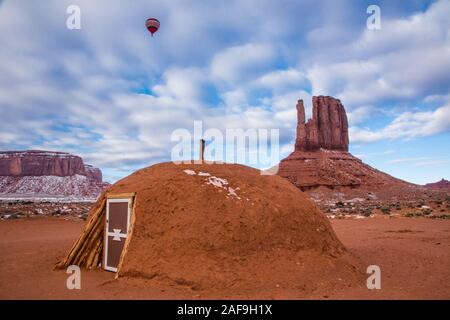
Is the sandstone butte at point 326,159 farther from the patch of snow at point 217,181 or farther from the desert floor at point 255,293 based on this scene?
the patch of snow at point 217,181

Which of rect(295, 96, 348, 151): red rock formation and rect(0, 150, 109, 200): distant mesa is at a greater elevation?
rect(295, 96, 348, 151): red rock formation

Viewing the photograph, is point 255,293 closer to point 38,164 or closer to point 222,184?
point 222,184

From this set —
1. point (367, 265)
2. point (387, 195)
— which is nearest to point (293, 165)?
point (387, 195)

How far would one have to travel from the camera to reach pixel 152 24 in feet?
36.2

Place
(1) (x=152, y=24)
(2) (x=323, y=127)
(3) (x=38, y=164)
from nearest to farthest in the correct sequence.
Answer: (1) (x=152, y=24) → (2) (x=323, y=127) → (3) (x=38, y=164)

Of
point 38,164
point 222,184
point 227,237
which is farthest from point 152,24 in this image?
point 38,164

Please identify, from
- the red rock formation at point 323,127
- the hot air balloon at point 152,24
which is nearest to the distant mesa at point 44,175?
the red rock formation at point 323,127

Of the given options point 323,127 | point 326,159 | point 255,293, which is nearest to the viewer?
point 255,293

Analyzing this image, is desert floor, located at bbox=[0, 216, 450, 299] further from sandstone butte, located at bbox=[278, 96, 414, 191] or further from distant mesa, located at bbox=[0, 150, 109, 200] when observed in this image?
distant mesa, located at bbox=[0, 150, 109, 200]

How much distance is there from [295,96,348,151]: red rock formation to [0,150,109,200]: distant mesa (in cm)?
6179

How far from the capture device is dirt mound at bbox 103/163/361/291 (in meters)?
6.61

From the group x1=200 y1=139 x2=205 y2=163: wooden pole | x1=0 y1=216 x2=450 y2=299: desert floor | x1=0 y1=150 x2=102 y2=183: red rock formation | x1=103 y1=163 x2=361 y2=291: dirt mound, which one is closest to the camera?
x1=0 y1=216 x2=450 y2=299: desert floor

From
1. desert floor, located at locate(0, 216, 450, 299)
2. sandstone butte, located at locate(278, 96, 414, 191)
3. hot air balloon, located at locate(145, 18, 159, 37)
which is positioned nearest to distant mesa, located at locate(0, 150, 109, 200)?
sandstone butte, located at locate(278, 96, 414, 191)

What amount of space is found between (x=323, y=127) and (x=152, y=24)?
77000 mm
